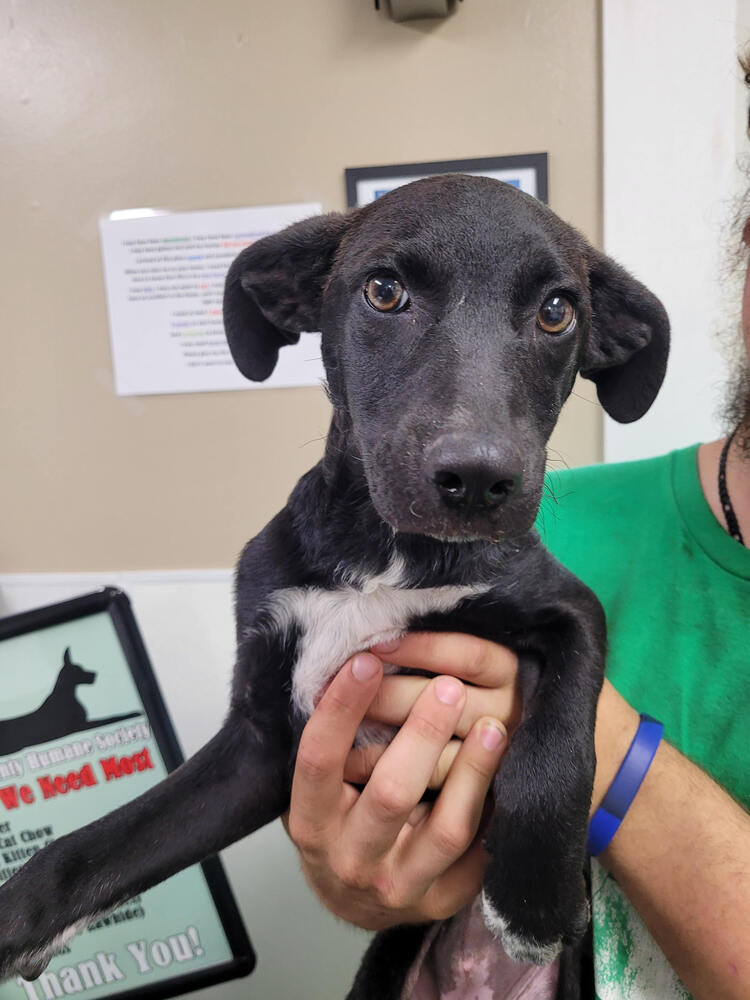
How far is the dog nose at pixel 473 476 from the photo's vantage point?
27.5 inches

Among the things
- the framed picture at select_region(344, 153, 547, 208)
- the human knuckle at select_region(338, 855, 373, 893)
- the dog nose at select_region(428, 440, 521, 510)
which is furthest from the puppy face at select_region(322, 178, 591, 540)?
the framed picture at select_region(344, 153, 547, 208)

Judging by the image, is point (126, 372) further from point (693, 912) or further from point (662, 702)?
point (693, 912)


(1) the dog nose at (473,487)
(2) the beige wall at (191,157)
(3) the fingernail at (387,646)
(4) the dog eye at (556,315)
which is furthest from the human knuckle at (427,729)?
(2) the beige wall at (191,157)

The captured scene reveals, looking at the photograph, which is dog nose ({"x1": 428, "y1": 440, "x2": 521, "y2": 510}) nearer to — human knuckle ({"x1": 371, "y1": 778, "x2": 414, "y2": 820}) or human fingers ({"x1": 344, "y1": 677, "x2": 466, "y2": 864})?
human fingers ({"x1": 344, "y1": 677, "x2": 466, "y2": 864})

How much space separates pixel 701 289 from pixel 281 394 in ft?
3.92

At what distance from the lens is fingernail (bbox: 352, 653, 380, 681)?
3.14ft

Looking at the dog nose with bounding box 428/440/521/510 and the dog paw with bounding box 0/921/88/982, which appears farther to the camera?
the dog paw with bounding box 0/921/88/982

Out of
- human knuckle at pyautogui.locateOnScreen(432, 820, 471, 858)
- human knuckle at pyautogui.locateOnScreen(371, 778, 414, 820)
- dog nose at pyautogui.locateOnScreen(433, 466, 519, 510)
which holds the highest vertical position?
dog nose at pyautogui.locateOnScreen(433, 466, 519, 510)

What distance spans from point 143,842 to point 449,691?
513 mm

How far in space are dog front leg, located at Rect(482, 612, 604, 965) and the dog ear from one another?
0.71 metres

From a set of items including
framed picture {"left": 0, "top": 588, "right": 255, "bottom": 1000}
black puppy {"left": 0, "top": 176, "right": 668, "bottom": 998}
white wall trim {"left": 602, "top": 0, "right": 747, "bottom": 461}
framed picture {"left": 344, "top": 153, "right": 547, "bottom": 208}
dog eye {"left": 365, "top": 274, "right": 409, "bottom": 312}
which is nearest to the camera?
black puppy {"left": 0, "top": 176, "right": 668, "bottom": 998}

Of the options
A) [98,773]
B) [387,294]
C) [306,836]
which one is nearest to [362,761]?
[306,836]

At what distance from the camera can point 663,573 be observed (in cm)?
141

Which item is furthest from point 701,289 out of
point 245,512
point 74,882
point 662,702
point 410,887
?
point 74,882
